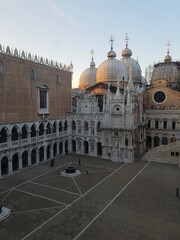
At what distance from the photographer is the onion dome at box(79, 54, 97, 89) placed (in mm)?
67562

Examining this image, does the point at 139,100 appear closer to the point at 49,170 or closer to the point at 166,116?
the point at 166,116

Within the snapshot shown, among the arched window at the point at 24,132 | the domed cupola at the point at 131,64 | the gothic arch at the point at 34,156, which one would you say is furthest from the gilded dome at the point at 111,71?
the arched window at the point at 24,132

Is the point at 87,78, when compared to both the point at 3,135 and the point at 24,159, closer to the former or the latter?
the point at 24,159

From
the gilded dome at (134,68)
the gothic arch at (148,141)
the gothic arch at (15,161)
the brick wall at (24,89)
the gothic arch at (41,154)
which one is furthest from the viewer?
the gilded dome at (134,68)

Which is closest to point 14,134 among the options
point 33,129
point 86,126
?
point 33,129

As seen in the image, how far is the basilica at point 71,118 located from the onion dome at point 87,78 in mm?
11092

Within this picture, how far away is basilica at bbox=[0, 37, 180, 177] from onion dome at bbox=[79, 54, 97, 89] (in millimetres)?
11092

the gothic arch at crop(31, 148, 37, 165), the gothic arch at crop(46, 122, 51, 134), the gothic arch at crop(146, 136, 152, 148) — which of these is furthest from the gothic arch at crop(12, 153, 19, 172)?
the gothic arch at crop(146, 136, 152, 148)

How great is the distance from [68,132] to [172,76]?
32.8 meters

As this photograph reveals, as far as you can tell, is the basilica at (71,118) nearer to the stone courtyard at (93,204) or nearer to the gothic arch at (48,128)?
the gothic arch at (48,128)

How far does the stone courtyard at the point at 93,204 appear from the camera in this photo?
18844mm

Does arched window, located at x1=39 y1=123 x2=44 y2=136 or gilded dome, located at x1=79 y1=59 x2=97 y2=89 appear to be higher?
gilded dome, located at x1=79 y1=59 x2=97 y2=89

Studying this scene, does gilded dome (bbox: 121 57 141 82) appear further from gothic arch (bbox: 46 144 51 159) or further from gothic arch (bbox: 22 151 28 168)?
gothic arch (bbox: 22 151 28 168)

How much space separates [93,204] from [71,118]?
85.2 ft
